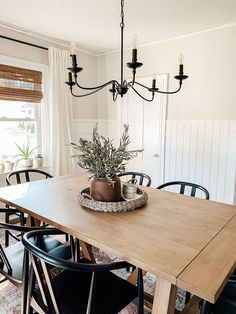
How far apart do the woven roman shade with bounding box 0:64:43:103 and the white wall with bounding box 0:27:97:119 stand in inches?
7.3

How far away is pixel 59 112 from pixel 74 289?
2716mm

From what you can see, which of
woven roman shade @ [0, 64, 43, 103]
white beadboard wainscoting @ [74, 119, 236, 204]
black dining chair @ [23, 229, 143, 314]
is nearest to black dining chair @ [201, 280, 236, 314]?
black dining chair @ [23, 229, 143, 314]

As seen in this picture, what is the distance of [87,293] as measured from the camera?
4.20ft

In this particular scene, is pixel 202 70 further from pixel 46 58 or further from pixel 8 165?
pixel 8 165

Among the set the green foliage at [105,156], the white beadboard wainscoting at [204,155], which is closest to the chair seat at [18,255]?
the green foliage at [105,156]

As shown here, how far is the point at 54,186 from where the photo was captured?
7.29 feet

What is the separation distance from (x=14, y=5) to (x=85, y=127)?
6.74 ft

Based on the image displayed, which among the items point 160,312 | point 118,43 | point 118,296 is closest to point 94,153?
point 118,296

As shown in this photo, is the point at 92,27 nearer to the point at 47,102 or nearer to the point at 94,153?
the point at 47,102

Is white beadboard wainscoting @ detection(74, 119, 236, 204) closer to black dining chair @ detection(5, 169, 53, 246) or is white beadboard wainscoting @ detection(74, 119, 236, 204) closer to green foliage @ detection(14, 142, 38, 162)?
black dining chair @ detection(5, 169, 53, 246)

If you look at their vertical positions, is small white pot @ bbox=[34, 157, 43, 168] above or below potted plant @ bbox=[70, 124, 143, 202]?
below

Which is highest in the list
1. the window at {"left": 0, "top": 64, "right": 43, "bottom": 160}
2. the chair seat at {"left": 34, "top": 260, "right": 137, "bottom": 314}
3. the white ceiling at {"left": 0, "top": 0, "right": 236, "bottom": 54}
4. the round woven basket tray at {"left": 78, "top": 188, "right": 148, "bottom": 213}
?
the white ceiling at {"left": 0, "top": 0, "right": 236, "bottom": 54}

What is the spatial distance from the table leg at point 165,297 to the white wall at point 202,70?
2.53 metres

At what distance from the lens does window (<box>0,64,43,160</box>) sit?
311cm
